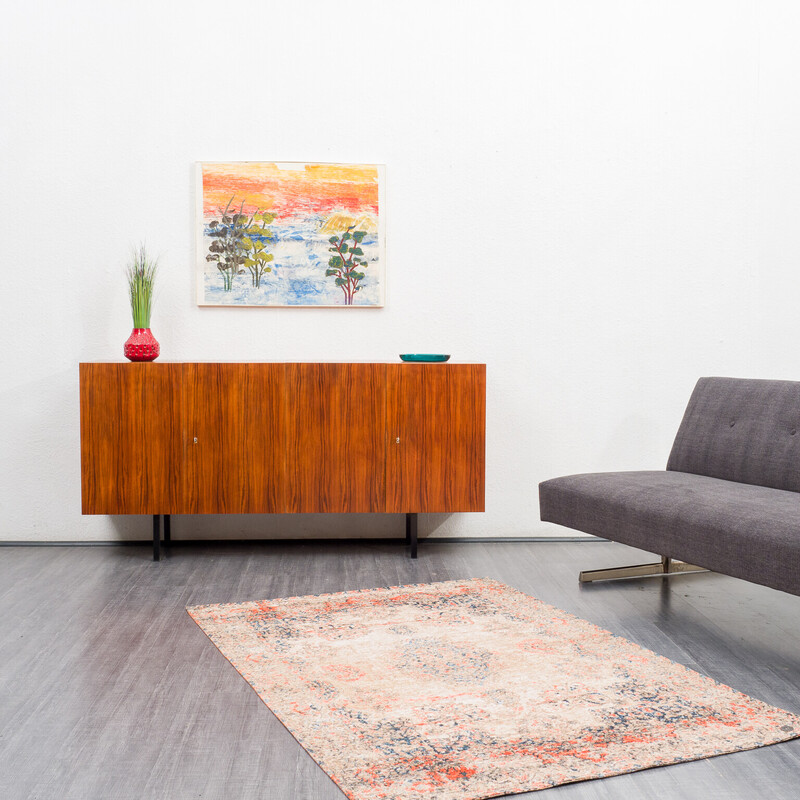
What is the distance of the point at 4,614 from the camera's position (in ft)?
9.09

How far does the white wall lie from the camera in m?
3.83

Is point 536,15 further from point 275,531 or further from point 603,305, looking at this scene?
point 275,531

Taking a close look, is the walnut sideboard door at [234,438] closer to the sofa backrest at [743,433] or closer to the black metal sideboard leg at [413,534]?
the black metal sideboard leg at [413,534]

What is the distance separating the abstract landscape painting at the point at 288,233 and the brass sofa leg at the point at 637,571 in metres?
1.61

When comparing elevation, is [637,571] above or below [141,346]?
below

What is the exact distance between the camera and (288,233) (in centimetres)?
387

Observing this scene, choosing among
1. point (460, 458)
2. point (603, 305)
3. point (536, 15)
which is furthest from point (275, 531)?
point (536, 15)

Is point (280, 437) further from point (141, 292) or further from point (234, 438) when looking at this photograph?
point (141, 292)

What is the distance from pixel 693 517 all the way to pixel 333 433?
1550 millimetres

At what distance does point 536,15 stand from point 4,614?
11.2 ft

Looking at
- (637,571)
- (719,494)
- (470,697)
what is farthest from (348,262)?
(470,697)

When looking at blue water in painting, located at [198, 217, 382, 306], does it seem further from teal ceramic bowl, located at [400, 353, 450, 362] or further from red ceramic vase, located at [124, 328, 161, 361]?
teal ceramic bowl, located at [400, 353, 450, 362]

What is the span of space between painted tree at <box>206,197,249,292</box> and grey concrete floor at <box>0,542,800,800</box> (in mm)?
1283

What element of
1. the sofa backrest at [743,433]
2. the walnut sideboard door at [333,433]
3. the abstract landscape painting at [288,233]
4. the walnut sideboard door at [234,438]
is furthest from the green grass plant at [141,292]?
the sofa backrest at [743,433]
